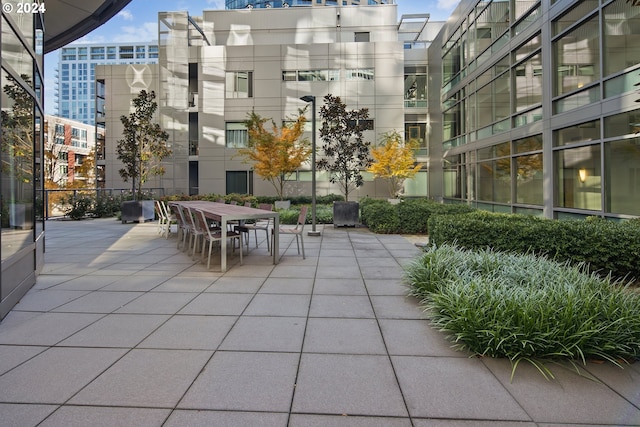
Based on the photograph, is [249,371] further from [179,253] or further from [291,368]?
[179,253]

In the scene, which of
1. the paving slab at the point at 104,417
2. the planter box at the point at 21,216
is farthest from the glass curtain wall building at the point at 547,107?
the planter box at the point at 21,216

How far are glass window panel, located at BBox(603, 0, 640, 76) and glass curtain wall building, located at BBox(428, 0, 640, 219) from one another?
2 centimetres

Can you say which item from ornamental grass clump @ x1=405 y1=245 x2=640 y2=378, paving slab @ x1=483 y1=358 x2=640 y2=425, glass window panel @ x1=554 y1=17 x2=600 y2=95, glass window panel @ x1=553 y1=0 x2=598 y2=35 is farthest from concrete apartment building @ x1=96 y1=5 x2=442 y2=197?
paving slab @ x1=483 y1=358 x2=640 y2=425

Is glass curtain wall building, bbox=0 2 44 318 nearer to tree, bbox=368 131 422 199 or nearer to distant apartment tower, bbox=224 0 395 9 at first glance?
tree, bbox=368 131 422 199

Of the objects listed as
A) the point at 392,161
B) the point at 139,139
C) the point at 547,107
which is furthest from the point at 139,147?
the point at 547,107

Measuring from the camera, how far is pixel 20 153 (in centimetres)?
543

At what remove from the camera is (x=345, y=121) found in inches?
584

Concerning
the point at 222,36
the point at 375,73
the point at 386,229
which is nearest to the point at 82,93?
the point at 222,36

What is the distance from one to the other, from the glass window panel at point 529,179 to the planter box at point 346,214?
573 centimetres

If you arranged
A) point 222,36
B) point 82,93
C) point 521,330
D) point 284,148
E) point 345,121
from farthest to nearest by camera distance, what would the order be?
point 82,93 → point 222,36 → point 284,148 → point 345,121 → point 521,330

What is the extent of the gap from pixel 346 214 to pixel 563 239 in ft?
27.1

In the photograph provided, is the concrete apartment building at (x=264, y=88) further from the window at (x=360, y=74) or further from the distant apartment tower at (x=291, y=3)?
the distant apartment tower at (x=291, y=3)

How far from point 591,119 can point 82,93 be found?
173m

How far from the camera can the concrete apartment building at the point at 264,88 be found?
24.8 meters
